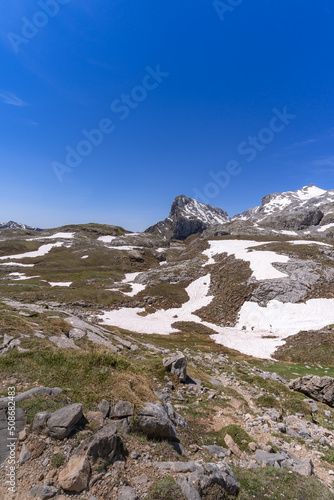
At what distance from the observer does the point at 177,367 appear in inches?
713

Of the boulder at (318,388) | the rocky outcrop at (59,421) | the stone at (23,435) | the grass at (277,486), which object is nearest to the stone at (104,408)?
the rocky outcrop at (59,421)

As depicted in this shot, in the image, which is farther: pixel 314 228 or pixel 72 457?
pixel 314 228

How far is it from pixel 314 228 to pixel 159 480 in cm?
20313

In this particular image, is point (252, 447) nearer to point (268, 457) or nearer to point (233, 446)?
point (268, 457)

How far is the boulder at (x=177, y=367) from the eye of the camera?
701 inches

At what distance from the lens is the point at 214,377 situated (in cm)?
2162

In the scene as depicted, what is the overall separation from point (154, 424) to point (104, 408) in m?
2.36

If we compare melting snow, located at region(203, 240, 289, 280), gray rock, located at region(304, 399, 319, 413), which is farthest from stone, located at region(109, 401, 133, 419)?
melting snow, located at region(203, 240, 289, 280)

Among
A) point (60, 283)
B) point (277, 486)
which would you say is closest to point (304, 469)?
point (277, 486)

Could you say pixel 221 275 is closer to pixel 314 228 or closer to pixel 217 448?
pixel 217 448

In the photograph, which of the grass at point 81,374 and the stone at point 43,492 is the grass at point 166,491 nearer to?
the stone at point 43,492

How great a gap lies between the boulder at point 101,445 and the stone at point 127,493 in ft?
3.66

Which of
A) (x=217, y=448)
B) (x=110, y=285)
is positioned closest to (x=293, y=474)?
(x=217, y=448)

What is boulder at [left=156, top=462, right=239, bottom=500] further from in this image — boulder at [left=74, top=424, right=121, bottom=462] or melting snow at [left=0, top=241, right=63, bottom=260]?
melting snow at [left=0, top=241, right=63, bottom=260]
